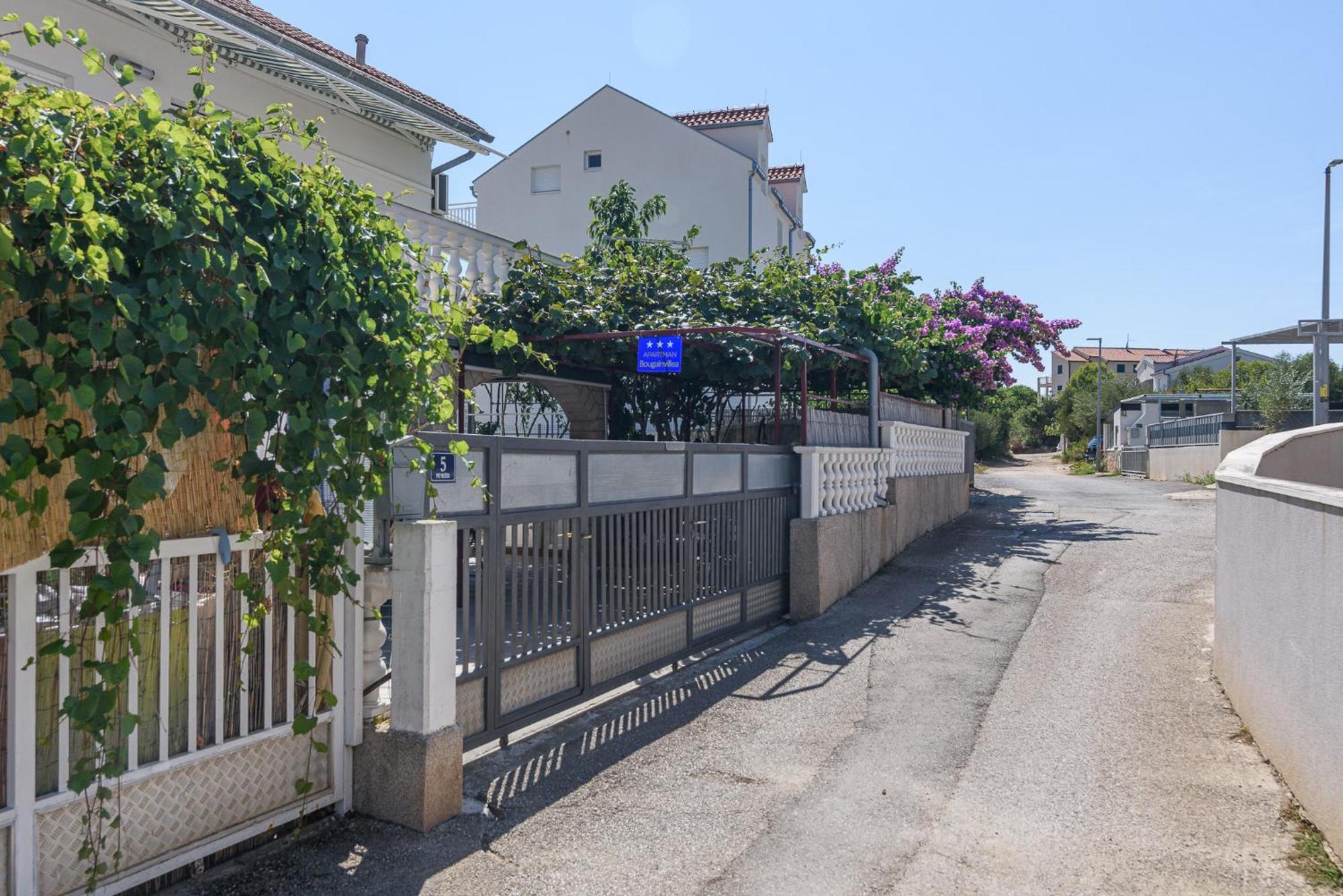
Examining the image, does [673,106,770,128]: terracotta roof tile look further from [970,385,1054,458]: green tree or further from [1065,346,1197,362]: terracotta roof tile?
[1065,346,1197,362]: terracotta roof tile

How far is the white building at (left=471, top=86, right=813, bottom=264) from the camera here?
971 inches

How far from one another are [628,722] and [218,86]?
8205mm

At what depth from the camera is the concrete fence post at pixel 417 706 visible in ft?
13.3

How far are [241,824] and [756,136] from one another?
25.2 m

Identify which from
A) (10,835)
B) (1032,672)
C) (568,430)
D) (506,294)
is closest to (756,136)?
(568,430)

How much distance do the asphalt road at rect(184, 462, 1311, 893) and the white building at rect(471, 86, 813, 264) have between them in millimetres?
18178

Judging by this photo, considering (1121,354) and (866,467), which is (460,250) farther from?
(1121,354)

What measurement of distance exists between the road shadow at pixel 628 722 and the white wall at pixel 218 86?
4134 millimetres

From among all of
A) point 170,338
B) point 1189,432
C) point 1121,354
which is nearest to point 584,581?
point 170,338

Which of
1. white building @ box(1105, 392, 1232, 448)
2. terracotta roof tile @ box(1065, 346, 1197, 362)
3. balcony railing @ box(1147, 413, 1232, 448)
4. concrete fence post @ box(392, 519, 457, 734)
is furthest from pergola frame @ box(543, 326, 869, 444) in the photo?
terracotta roof tile @ box(1065, 346, 1197, 362)

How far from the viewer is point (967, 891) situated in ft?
12.0

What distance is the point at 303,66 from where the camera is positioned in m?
9.43

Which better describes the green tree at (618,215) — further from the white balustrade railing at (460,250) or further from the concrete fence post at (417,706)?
the concrete fence post at (417,706)

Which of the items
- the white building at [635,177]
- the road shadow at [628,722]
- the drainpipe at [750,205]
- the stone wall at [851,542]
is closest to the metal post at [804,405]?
the stone wall at [851,542]
